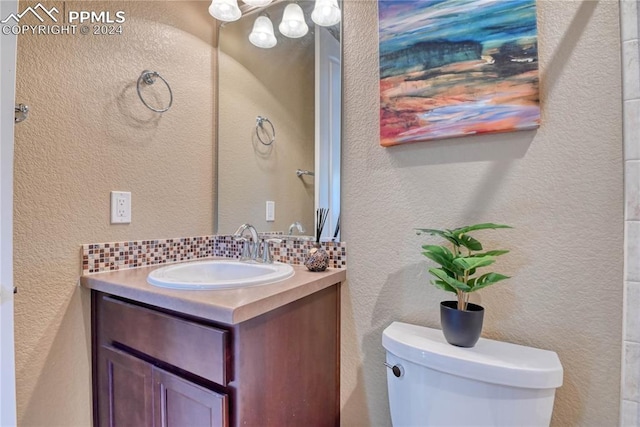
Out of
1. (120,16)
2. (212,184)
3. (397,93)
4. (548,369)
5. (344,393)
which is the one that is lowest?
(344,393)

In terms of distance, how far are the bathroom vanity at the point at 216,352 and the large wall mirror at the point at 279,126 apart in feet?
1.10

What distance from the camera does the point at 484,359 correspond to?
766 mm

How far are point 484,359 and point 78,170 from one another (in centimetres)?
136

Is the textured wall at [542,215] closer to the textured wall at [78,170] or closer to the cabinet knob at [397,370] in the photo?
the cabinet knob at [397,370]

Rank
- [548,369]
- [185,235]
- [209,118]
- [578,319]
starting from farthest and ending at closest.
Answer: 1. [209,118]
2. [185,235]
3. [578,319]
4. [548,369]

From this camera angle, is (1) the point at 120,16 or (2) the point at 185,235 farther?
(2) the point at 185,235

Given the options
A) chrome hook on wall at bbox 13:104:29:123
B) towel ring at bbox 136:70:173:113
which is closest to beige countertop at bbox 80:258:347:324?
chrome hook on wall at bbox 13:104:29:123

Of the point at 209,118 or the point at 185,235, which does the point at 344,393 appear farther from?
the point at 209,118

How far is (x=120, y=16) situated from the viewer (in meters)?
1.14

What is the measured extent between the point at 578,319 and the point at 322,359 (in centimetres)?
77

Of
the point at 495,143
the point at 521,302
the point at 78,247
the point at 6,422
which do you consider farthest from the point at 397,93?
the point at 6,422

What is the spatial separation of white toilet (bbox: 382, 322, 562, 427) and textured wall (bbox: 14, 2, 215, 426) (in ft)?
3.43

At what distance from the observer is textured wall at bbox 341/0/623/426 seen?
816 millimetres

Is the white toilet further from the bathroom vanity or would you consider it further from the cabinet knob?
the bathroom vanity
